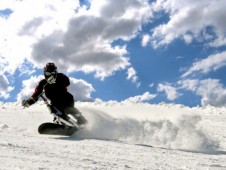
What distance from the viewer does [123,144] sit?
11.0 m

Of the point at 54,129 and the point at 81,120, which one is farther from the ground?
the point at 81,120

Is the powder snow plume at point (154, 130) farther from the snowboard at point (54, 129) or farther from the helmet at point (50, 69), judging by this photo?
the helmet at point (50, 69)

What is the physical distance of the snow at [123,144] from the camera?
8039 mm

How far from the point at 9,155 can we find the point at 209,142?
24.1 feet

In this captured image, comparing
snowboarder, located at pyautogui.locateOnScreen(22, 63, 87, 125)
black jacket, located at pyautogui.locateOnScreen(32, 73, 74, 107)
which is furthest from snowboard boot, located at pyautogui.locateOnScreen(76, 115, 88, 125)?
black jacket, located at pyautogui.locateOnScreen(32, 73, 74, 107)

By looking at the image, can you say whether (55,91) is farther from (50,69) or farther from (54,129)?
(54,129)

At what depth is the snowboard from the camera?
39.4 ft

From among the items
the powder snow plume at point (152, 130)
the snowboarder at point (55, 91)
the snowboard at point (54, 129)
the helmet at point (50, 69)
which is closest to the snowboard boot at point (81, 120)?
the snowboarder at point (55, 91)

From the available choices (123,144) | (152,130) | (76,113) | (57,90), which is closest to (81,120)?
(76,113)

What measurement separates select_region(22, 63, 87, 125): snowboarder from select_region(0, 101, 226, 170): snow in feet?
2.74

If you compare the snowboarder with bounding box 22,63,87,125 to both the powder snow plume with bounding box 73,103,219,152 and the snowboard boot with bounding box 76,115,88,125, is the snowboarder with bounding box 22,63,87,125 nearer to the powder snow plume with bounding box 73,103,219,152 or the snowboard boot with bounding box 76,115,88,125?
the snowboard boot with bounding box 76,115,88,125

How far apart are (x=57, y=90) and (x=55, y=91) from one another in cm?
6

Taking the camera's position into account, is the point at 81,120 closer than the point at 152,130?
Yes

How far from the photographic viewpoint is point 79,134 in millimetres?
12539
